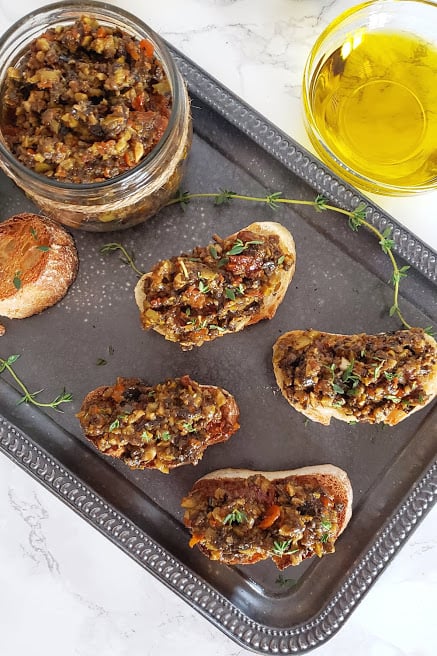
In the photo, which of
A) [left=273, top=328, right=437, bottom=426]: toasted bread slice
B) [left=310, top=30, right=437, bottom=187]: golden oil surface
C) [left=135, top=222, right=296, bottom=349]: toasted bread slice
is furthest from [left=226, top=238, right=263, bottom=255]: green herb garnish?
[left=310, top=30, right=437, bottom=187]: golden oil surface

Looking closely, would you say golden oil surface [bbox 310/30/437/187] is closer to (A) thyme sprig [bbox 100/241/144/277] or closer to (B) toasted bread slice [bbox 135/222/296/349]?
(B) toasted bread slice [bbox 135/222/296/349]

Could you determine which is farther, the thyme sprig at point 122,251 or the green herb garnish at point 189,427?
the thyme sprig at point 122,251

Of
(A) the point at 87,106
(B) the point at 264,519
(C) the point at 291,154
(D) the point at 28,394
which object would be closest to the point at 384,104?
(C) the point at 291,154

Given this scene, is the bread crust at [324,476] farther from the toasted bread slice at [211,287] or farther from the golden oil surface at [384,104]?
the golden oil surface at [384,104]

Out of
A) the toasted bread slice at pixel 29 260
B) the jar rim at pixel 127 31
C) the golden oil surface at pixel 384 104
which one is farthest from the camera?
the golden oil surface at pixel 384 104

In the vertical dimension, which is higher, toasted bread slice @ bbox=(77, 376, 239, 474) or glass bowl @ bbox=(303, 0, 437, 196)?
glass bowl @ bbox=(303, 0, 437, 196)

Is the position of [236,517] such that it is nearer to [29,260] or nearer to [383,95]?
[29,260]

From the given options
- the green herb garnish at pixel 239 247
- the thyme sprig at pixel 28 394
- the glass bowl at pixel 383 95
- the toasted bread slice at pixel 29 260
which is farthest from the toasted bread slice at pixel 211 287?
the glass bowl at pixel 383 95
